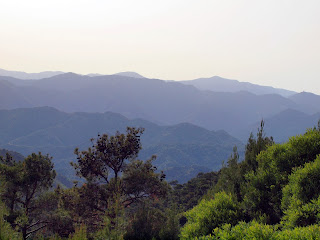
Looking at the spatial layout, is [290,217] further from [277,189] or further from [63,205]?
[63,205]

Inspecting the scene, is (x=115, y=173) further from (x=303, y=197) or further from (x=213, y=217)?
(x=303, y=197)

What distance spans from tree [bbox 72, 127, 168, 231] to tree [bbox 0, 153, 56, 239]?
114 inches

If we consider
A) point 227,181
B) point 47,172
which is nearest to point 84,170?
point 47,172

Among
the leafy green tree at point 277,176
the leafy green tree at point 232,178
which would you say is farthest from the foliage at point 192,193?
the leafy green tree at point 277,176

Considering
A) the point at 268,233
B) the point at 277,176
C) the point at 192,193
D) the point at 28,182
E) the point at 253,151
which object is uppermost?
the point at 253,151

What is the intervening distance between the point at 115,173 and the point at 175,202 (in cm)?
543

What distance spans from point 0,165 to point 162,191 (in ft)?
39.9

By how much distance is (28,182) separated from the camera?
2177 cm

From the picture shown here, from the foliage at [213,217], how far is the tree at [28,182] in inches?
544

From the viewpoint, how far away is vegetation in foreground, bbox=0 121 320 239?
10469 millimetres

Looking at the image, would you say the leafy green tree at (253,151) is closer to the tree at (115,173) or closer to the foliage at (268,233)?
the foliage at (268,233)

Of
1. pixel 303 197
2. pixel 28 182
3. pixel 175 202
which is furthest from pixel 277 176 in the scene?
pixel 28 182

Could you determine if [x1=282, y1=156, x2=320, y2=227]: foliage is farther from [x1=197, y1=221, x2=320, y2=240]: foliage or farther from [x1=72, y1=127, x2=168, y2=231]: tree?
[x1=72, y1=127, x2=168, y2=231]: tree

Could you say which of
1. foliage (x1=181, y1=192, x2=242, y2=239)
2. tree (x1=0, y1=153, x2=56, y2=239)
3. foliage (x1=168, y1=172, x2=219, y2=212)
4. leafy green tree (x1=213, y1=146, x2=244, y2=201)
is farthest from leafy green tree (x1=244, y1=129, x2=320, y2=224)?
foliage (x1=168, y1=172, x2=219, y2=212)
